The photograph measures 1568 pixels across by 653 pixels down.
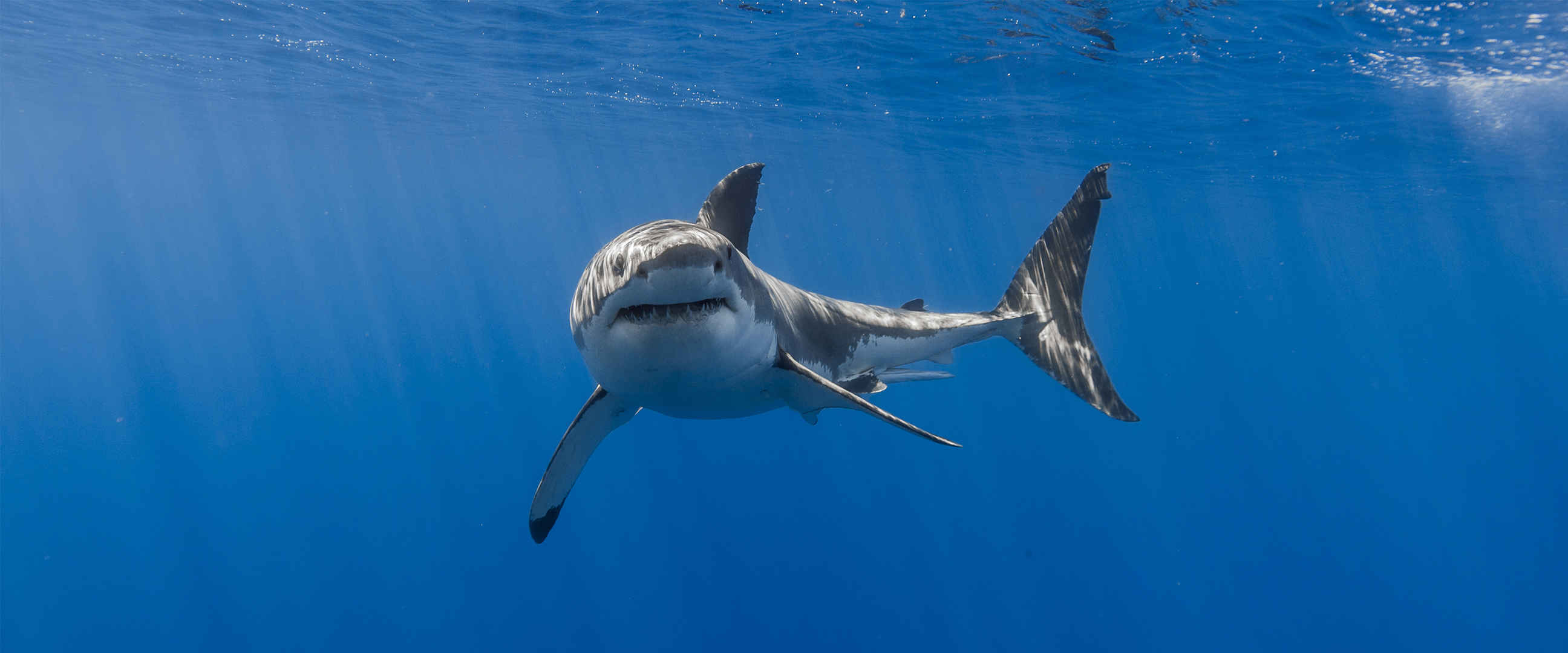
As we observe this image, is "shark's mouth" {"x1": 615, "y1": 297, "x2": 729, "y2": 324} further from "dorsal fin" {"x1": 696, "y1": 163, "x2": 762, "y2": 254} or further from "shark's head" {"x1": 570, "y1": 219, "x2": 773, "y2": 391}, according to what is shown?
"dorsal fin" {"x1": 696, "y1": 163, "x2": 762, "y2": 254}

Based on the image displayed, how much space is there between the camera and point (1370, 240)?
51.4 m

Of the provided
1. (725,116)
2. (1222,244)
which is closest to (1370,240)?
(1222,244)

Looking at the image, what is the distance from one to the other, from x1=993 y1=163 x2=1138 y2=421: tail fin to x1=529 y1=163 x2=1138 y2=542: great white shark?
12 mm

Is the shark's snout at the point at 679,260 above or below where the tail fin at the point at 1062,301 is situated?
above

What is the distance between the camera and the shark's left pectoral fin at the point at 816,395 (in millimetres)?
3365

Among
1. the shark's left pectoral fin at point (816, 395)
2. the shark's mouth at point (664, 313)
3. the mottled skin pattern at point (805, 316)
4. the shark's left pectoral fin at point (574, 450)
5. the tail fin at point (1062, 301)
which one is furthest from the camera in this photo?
the tail fin at point (1062, 301)

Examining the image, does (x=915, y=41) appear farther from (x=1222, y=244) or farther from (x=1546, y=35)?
(x=1222, y=244)

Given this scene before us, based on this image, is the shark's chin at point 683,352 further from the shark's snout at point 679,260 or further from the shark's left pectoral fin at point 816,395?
the shark's snout at point 679,260

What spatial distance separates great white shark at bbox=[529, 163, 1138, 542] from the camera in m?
3.13

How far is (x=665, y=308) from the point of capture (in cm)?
322

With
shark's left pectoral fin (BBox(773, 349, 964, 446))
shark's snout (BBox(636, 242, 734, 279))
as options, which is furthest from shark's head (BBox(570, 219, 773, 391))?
shark's left pectoral fin (BBox(773, 349, 964, 446))

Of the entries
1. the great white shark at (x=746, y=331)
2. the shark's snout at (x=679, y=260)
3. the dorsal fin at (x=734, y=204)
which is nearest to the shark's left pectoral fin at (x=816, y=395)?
the great white shark at (x=746, y=331)

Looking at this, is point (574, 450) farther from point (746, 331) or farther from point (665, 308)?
point (665, 308)

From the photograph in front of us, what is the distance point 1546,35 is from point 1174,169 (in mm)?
18043
